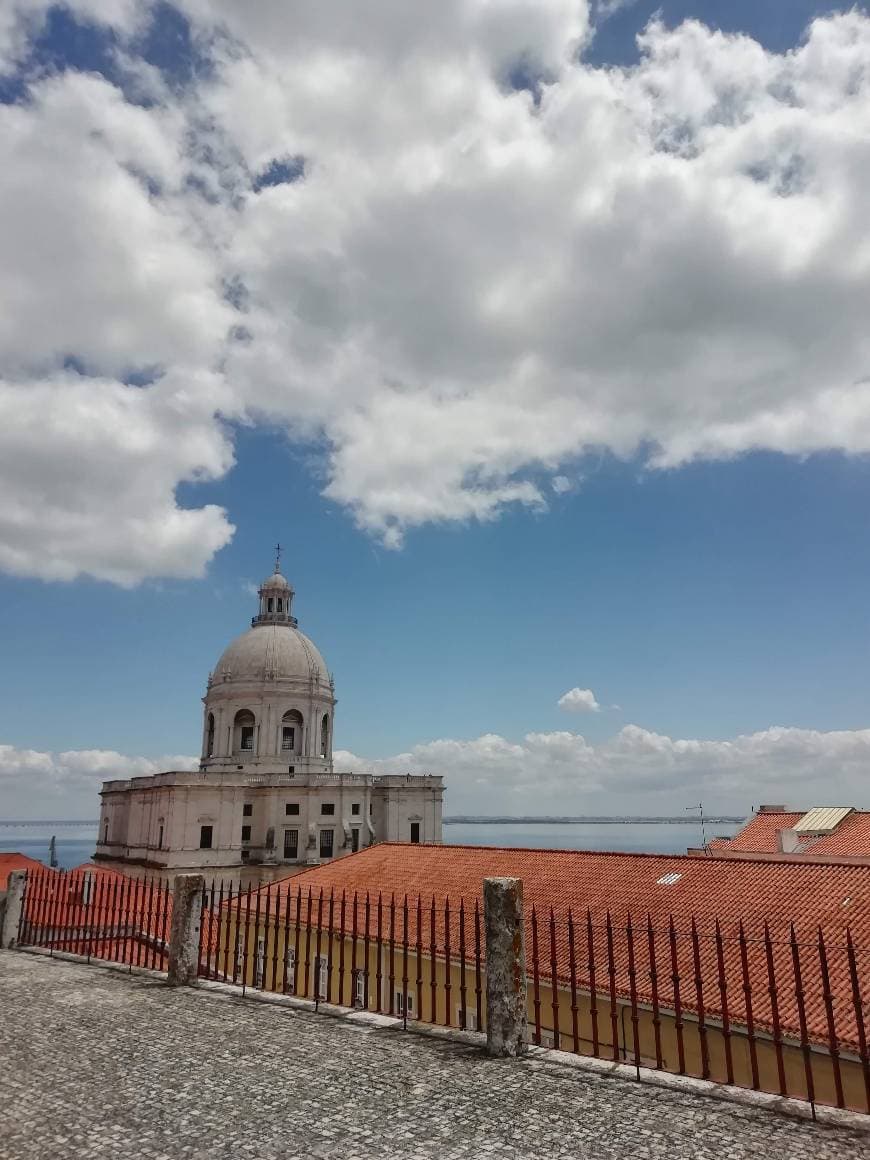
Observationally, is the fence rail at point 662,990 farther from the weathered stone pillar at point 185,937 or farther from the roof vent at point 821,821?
the roof vent at point 821,821

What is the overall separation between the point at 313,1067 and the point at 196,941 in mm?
5108

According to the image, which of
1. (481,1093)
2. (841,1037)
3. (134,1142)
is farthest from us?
(841,1037)

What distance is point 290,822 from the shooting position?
5878 centimetres

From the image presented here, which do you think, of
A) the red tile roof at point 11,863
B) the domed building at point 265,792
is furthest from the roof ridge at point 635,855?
the domed building at point 265,792

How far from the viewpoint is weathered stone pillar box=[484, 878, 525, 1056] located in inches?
343

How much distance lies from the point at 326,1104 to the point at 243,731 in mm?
→ 59762

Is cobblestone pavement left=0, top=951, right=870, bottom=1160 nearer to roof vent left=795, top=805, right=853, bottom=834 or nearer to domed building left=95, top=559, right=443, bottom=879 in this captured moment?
roof vent left=795, top=805, right=853, bottom=834

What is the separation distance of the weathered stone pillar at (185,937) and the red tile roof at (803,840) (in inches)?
843

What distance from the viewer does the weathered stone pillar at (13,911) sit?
53.4 feet

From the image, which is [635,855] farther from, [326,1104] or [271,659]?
[271,659]

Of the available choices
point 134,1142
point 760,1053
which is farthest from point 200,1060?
point 760,1053

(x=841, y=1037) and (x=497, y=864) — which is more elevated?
(x=497, y=864)

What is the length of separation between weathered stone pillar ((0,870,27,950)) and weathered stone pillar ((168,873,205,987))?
556 cm

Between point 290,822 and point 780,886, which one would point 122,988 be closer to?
point 780,886
